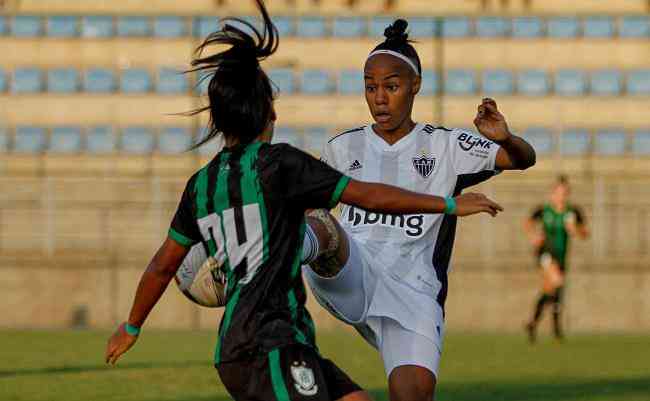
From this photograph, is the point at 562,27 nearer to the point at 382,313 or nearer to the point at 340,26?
the point at 340,26

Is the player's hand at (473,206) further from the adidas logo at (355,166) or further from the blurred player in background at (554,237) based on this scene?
the blurred player in background at (554,237)

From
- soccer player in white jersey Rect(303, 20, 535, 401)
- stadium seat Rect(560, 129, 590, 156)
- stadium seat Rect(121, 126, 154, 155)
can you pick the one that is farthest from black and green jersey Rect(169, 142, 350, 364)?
stadium seat Rect(121, 126, 154, 155)

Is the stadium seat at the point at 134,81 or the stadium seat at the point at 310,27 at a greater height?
the stadium seat at the point at 310,27

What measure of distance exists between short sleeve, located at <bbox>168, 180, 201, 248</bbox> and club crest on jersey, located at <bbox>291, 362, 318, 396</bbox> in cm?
65

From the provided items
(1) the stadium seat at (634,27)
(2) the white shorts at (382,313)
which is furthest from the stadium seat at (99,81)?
(2) the white shorts at (382,313)

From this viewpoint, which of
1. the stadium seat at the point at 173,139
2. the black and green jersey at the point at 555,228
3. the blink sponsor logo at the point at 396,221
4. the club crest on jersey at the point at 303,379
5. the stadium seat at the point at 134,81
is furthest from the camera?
the stadium seat at the point at 134,81

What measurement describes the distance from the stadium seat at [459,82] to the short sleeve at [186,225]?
24507mm

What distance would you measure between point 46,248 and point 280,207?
1916 centimetres

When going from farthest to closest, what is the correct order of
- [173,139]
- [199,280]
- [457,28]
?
[457,28]
[173,139]
[199,280]

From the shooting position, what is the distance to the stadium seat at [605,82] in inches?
1201

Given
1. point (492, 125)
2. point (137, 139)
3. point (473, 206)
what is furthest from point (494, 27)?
point (473, 206)

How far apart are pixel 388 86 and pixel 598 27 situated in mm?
24561

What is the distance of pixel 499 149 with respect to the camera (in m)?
6.45

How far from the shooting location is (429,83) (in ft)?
95.1
